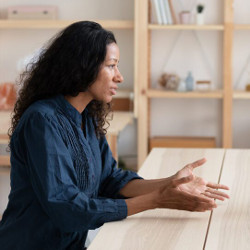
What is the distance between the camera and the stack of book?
4242mm

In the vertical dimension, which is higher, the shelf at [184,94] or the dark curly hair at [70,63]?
the dark curly hair at [70,63]

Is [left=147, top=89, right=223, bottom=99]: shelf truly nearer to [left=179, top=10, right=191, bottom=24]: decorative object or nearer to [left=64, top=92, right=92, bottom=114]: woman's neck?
[left=179, top=10, right=191, bottom=24]: decorative object

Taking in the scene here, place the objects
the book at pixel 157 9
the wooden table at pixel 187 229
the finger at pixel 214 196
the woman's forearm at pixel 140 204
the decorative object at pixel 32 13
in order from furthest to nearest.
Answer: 1. the decorative object at pixel 32 13
2. the book at pixel 157 9
3. the finger at pixel 214 196
4. the woman's forearm at pixel 140 204
5. the wooden table at pixel 187 229

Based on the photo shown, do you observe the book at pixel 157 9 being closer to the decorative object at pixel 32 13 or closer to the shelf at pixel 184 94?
the shelf at pixel 184 94

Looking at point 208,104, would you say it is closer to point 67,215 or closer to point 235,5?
point 235,5

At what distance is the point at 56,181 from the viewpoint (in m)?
1.59

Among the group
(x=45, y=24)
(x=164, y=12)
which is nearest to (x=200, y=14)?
(x=164, y=12)

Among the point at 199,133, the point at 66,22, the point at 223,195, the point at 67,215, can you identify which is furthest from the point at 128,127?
the point at 67,215

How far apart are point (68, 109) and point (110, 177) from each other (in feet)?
1.18

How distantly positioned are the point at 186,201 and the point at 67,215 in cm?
36

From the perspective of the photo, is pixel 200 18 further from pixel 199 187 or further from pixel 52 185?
pixel 52 185

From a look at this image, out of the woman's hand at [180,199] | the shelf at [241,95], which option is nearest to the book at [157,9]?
the shelf at [241,95]

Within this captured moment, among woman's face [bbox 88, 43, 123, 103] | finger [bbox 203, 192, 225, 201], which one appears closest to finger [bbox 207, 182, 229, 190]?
finger [bbox 203, 192, 225, 201]

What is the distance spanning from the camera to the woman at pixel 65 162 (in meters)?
1.60
